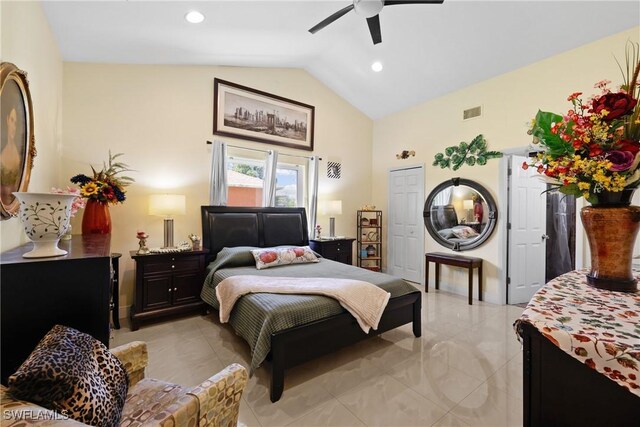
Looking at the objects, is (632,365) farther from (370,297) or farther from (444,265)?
(444,265)

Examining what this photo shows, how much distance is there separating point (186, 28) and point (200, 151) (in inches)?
57.4

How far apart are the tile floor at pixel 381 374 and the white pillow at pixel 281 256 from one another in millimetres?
835

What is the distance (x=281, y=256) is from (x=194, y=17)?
2753 millimetres

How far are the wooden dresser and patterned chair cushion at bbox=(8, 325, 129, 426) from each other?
269mm

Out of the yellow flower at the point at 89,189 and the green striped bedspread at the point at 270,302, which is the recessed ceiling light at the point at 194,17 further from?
the green striped bedspread at the point at 270,302

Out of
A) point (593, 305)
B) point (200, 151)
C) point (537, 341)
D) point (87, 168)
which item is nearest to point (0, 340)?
point (537, 341)

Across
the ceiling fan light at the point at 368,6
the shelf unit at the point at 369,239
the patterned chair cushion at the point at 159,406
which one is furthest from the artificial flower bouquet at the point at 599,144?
the shelf unit at the point at 369,239

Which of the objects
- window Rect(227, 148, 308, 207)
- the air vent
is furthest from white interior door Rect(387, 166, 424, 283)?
window Rect(227, 148, 308, 207)

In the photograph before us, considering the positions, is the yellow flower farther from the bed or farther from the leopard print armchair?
the leopard print armchair

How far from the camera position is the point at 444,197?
4.54 m

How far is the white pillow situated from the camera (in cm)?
326

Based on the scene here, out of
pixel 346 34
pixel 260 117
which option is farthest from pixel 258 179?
pixel 346 34

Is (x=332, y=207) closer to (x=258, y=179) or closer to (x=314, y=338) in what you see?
(x=258, y=179)

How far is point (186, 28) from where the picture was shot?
2.90 m
